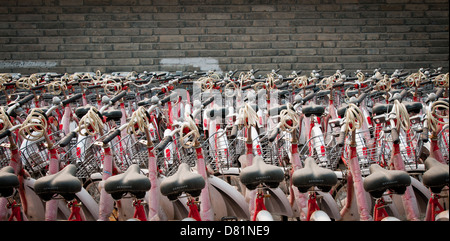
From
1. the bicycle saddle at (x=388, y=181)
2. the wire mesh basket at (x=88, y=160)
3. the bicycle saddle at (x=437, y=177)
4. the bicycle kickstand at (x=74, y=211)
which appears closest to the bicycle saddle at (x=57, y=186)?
the bicycle kickstand at (x=74, y=211)

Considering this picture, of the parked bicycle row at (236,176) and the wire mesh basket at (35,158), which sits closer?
the parked bicycle row at (236,176)

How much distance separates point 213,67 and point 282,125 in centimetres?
761

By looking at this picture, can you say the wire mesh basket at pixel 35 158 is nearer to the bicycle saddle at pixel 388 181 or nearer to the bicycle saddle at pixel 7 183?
the bicycle saddle at pixel 7 183

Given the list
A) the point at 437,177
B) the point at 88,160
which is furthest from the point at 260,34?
the point at 437,177

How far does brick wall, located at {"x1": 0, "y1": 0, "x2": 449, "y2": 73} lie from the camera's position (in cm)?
984

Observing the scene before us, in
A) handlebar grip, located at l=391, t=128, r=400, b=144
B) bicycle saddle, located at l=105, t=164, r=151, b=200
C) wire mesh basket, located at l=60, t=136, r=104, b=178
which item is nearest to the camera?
bicycle saddle, located at l=105, t=164, r=151, b=200

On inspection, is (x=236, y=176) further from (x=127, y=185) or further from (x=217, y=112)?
(x=127, y=185)

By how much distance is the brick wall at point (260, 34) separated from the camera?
984 cm

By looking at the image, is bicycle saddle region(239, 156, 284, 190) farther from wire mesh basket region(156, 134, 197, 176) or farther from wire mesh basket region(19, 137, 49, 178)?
wire mesh basket region(19, 137, 49, 178)

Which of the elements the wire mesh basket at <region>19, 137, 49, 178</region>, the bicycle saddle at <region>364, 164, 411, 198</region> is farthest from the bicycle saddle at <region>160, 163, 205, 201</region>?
the wire mesh basket at <region>19, 137, 49, 178</region>

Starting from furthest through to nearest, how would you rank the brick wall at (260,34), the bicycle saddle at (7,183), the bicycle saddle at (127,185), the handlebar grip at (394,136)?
the brick wall at (260,34) → the handlebar grip at (394,136) → the bicycle saddle at (7,183) → the bicycle saddle at (127,185)

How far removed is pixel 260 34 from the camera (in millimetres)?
10008

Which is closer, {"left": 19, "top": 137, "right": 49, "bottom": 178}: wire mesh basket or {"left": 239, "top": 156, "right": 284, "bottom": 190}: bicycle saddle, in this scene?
{"left": 239, "top": 156, "right": 284, "bottom": 190}: bicycle saddle
